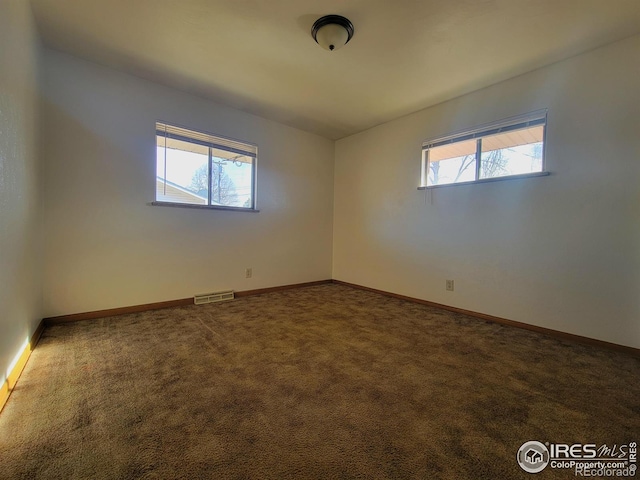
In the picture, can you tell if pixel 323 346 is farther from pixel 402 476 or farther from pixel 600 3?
pixel 600 3

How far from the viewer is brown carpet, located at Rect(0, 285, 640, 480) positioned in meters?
1.06

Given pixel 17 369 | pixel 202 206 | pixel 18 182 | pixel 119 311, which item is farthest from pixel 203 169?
pixel 17 369

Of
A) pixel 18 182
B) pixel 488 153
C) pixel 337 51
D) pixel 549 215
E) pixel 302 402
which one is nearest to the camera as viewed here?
pixel 302 402

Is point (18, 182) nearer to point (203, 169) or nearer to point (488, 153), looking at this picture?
point (203, 169)

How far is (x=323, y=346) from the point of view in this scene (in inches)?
84.2

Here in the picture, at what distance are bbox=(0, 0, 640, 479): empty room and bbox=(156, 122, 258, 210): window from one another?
30 mm

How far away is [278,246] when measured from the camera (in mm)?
4047

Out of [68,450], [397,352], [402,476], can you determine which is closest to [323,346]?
[397,352]

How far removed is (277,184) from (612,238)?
3669 millimetres

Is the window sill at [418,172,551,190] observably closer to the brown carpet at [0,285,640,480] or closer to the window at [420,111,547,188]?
the window at [420,111,547,188]

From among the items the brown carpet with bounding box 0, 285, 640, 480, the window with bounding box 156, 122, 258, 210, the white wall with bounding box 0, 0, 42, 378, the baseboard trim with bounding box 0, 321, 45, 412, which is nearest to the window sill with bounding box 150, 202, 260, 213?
the window with bounding box 156, 122, 258, 210

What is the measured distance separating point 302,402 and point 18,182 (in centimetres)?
230

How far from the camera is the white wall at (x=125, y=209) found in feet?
8.09

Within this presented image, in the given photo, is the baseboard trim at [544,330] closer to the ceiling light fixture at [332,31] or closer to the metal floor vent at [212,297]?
A: the metal floor vent at [212,297]
